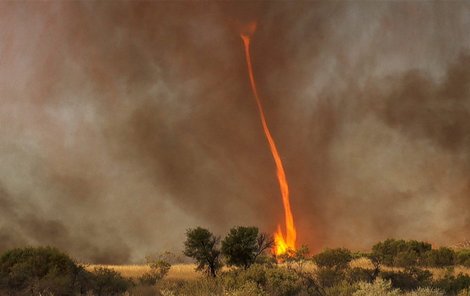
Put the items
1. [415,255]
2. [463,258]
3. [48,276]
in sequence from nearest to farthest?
[48,276] < [415,255] < [463,258]

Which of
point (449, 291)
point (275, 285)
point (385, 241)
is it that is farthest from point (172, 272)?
point (385, 241)

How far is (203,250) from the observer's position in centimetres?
4031

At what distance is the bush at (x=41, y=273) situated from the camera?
92.3 feet

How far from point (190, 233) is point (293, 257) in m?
25.4

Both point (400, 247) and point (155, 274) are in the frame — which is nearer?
point (155, 274)

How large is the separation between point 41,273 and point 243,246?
57.0 feet

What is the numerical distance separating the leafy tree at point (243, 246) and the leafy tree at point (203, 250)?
1025 millimetres

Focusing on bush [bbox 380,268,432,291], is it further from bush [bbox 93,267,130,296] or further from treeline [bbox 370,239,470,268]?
bush [bbox 93,267,130,296]

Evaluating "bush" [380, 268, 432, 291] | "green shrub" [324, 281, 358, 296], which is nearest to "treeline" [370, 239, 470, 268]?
"bush" [380, 268, 432, 291]

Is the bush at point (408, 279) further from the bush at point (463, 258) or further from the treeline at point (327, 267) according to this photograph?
the bush at point (463, 258)

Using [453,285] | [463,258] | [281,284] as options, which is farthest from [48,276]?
[463,258]

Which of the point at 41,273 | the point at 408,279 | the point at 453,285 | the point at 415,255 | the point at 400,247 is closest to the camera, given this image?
the point at 41,273

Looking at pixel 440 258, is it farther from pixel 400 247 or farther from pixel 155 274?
pixel 155 274

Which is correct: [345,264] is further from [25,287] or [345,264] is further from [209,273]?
[25,287]
